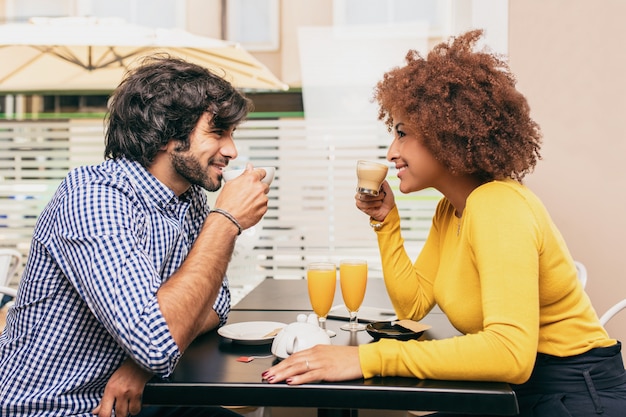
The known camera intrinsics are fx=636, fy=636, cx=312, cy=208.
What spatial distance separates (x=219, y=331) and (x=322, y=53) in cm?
227

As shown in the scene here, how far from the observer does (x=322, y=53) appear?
337 cm

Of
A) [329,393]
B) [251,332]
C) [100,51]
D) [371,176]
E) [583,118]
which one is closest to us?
[329,393]

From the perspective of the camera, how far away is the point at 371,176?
1568mm

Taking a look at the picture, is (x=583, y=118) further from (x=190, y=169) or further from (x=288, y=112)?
(x=190, y=169)

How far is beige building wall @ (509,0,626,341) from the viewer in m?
2.76

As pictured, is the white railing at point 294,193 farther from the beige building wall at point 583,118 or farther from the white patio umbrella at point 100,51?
the beige building wall at point 583,118

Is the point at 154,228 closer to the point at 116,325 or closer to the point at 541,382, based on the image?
the point at 116,325

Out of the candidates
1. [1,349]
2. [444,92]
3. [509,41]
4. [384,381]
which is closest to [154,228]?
[1,349]

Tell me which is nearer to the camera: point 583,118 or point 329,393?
point 329,393

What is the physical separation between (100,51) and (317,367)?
101 inches

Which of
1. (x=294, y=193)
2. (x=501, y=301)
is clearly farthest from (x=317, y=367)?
(x=294, y=193)

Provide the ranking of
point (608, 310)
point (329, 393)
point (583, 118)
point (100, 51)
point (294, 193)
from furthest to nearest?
1. point (294, 193)
2. point (100, 51)
3. point (583, 118)
4. point (608, 310)
5. point (329, 393)

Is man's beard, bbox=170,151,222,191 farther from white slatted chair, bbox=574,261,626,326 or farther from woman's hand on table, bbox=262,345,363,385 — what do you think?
white slatted chair, bbox=574,261,626,326

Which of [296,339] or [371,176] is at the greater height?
[371,176]
